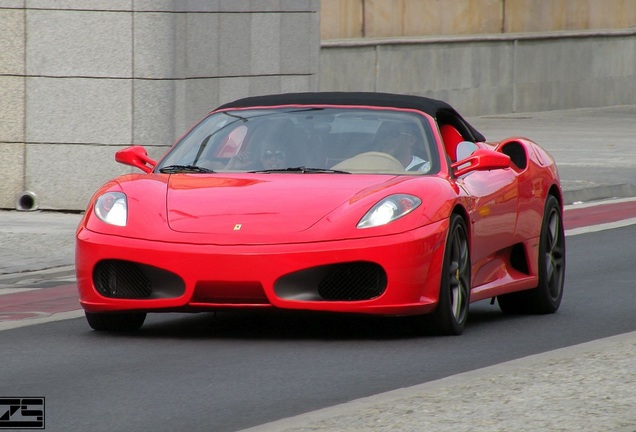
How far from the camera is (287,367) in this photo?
26.4 feet

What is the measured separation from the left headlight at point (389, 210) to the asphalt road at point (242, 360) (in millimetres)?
613

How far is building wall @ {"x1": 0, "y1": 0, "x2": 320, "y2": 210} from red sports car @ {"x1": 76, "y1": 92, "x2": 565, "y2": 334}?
6347mm

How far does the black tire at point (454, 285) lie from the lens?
8914 mm

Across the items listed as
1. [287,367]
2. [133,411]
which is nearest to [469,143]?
[287,367]

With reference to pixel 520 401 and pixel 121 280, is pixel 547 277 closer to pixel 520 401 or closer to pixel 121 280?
pixel 121 280

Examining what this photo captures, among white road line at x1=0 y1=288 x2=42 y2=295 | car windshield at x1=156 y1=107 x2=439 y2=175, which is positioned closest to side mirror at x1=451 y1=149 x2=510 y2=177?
car windshield at x1=156 y1=107 x2=439 y2=175

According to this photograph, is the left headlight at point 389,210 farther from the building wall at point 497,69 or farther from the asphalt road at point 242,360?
the building wall at point 497,69

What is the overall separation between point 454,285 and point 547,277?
150cm

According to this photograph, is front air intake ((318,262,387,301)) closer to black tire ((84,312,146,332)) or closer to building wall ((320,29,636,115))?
black tire ((84,312,146,332))

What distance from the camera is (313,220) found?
340 inches

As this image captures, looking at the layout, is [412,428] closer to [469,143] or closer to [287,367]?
[287,367]

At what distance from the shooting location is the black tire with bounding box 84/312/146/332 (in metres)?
9.20

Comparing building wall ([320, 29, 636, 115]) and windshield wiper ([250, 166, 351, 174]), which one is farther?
building wall ([320, 29, 636, 115])

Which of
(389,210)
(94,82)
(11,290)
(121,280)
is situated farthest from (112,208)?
(94,82)
